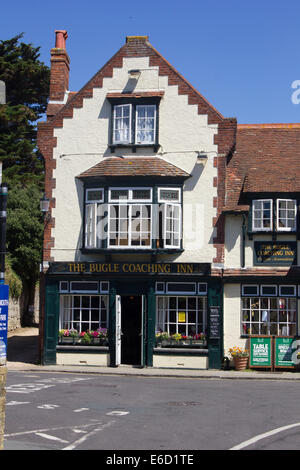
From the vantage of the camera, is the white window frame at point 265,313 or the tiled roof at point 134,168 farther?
the tiled roof at point 134,168

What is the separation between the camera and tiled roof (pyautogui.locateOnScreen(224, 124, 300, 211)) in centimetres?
2367

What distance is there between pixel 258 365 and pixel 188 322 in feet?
9.53

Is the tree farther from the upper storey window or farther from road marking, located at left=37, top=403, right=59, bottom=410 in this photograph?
road marking, located at left=37, top=403, right=59, bottom=410

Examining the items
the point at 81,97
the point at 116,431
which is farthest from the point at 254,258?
the point at 116,431

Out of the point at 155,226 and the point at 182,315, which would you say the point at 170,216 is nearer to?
the point at 155,226

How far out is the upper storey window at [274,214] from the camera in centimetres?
2344

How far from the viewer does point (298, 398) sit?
1628 cm

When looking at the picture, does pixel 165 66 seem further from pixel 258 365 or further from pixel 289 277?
pixel 258 365

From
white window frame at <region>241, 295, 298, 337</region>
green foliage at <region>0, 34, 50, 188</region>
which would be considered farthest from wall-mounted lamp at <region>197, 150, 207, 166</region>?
green foliage at <region>0, 34, 50, 188</region>

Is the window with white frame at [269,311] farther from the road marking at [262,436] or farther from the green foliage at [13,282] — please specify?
the green foliage at [13,282]

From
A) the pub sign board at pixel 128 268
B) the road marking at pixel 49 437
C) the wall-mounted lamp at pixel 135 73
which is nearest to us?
the road marking at pixel 49 437

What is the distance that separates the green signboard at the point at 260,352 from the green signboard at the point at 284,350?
273mm

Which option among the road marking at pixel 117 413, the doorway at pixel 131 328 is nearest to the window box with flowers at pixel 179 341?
the doorway at pixel 131 328

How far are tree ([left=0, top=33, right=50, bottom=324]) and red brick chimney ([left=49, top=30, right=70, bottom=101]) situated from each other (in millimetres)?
11235
